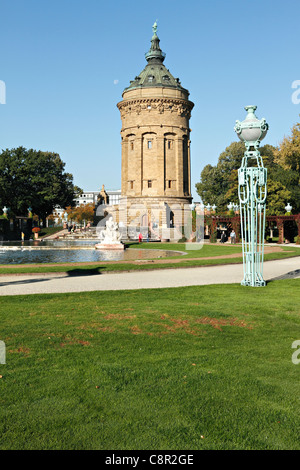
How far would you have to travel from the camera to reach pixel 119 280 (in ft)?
48.6

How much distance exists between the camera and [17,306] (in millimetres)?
9594

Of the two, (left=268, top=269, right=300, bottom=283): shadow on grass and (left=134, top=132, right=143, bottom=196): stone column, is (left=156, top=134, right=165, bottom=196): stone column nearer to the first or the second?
(left=134, top=132, right=143, bottom=196): stone column

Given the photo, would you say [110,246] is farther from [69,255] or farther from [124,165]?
[124,165]

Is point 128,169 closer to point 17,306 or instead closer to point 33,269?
point 33,269

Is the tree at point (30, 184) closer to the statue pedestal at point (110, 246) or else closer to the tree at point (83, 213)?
the tree at point (83, 213)

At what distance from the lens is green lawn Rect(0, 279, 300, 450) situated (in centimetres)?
372

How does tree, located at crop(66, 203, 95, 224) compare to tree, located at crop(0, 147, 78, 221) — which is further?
tree, located at crop(66, 203, 95, 224)

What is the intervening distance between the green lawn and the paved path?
3621 millimetres

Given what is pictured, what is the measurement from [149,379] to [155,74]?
239ft

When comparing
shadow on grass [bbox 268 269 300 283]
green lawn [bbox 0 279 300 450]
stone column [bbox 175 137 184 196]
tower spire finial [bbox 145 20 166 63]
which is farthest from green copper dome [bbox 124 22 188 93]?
green lawn [bbox 0 279 300 450]

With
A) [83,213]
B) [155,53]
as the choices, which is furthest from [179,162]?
[83,213]

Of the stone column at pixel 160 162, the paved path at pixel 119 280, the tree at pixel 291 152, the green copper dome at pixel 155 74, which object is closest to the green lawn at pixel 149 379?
the paved path at pixel 119 280
